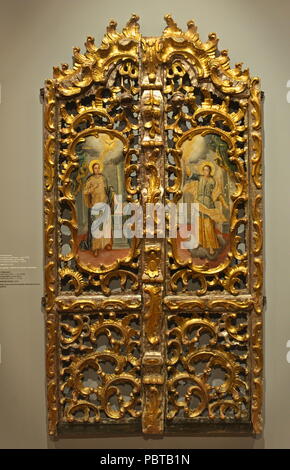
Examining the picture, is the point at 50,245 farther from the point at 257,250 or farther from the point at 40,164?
the point at 257,250

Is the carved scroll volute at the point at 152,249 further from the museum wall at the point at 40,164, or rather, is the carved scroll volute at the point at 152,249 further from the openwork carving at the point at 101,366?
the museum wall at the point at 40,164

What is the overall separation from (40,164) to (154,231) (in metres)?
0.89

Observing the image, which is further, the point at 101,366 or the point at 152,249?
the point at 101,366

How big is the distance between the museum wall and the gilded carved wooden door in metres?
0.10

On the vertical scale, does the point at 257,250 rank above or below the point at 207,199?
below

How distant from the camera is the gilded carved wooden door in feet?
9.61

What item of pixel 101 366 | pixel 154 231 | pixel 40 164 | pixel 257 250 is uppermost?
pixel 40 164

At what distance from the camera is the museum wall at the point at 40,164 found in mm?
2967

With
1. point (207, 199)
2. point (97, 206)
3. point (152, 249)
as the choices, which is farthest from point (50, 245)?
point (207, 199)

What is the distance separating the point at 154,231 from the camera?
2934 millimetres

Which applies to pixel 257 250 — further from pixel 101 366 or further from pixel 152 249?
pixel 101 366

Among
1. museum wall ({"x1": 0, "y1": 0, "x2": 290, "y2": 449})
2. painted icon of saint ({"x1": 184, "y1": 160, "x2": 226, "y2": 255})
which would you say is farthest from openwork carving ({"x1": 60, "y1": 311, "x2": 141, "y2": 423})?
painted icon of saint ({"x1": 184, "y1": 160, "x2": 226, "y2": 255})
